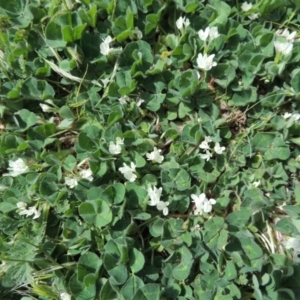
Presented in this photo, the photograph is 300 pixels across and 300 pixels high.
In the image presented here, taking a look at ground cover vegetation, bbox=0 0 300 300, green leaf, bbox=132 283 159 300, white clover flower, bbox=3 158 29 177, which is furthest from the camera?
white clover flower, bbox=3 158 29 177

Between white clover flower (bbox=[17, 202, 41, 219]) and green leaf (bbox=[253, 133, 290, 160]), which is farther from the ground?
green leaf (bbox=[253, 133, 290, 160])

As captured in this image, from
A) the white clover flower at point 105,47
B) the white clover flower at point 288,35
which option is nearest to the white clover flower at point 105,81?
the white clover flower at point 105,47

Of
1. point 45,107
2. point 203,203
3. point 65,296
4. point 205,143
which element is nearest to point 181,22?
point 205,143

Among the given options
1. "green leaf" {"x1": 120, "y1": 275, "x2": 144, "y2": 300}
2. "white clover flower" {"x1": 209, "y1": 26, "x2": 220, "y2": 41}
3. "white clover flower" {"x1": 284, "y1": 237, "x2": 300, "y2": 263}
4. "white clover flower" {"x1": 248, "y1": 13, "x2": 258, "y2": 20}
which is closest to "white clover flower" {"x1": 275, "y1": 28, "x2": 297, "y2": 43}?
Answer: "white clover flower" {"x1": 248, "y1": 13, "x2": 258, "y2": 20}

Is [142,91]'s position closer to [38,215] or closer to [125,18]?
[125,18]

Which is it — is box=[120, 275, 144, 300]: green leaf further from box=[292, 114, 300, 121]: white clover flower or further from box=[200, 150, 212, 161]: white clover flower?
box=[292, 114, 300, 121]: white clover flower

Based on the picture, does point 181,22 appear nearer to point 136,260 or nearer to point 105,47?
point 105,47

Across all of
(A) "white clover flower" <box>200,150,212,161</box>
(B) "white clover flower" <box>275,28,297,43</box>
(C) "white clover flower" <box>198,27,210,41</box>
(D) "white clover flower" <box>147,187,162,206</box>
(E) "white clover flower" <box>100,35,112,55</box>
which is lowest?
(D) "white clover flower" <box>147,187,162,206</box>
